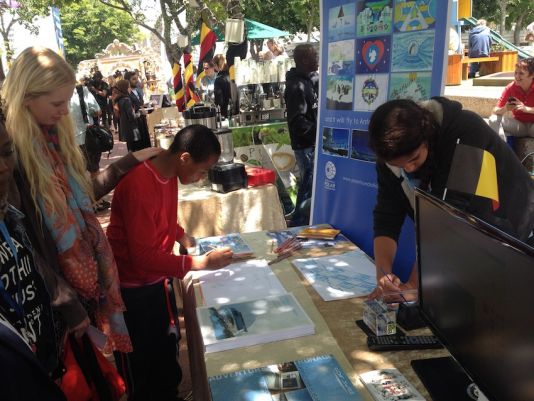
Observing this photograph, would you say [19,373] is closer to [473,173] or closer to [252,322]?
[252,322]

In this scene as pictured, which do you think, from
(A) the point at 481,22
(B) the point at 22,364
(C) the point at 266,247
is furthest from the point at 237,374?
(A) the point at 481,22

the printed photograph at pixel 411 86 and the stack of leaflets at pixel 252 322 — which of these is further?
the printed photograph at pixel 411 86

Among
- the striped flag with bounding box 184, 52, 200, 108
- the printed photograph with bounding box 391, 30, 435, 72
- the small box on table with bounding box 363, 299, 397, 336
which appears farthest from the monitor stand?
the striped flag with bounding box 184, 52, 200, 108

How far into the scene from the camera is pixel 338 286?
179 cm

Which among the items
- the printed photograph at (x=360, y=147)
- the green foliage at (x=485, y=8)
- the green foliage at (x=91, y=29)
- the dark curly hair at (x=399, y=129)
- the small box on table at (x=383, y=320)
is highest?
the green foliage at (x=91, y=29)

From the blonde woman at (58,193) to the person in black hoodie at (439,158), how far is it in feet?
3.44

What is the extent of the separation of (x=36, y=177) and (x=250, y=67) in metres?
5.29

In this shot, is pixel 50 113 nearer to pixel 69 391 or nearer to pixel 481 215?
pixel 69 391

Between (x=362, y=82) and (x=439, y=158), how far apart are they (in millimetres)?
1002

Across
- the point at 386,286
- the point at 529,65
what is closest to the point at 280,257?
the point at 386,286

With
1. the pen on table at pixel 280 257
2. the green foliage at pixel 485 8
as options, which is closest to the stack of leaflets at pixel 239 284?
the pen on table at pixel 280 257

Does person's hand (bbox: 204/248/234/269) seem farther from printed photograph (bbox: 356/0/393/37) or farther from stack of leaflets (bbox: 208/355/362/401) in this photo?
printed photograph (bbox: 356/0/393/37)

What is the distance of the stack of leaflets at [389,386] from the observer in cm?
113

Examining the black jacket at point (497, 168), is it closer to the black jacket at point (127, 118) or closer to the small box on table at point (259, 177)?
the small box on table at point (259, 177)
